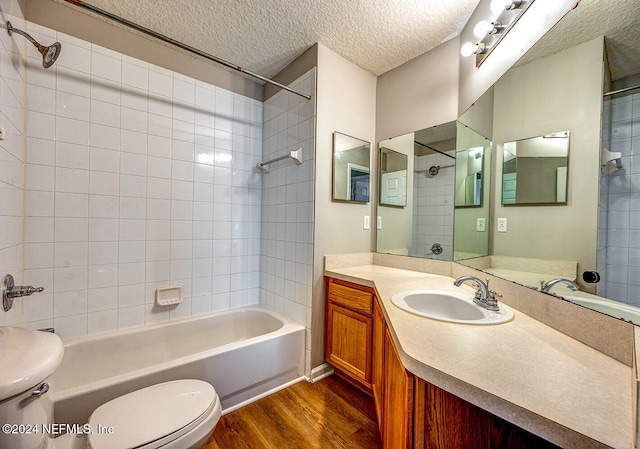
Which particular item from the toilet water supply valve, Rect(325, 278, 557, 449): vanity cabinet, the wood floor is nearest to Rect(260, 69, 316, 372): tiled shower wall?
the wood floor

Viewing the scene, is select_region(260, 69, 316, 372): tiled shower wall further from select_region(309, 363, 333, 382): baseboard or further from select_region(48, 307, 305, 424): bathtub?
select_region(48, 307, 305, 424): bathtub

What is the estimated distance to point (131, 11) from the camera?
5.32 ft

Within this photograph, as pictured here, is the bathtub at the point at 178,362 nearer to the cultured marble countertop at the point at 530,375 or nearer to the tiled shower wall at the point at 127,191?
the tiled shower wall at the point at 127,191

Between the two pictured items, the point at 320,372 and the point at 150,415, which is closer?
the point at 150,415

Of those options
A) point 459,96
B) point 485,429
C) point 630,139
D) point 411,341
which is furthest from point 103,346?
point 459,96

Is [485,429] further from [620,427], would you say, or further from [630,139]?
[630,139]

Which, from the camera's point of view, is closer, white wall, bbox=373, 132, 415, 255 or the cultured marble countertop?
the cultured marble countertop

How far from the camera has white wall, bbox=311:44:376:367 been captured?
6.30ft

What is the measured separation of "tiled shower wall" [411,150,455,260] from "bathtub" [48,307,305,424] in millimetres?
1173

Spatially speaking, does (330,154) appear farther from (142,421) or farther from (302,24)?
(142,421)

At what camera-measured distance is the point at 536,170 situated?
1092 millimetres

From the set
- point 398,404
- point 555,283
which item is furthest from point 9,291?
point 555,283

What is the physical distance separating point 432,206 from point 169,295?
2156 mm

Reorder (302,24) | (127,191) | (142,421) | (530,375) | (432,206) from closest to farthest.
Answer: (530,375)
(142,421)
(302,24)
(127,191)
(432,206)
